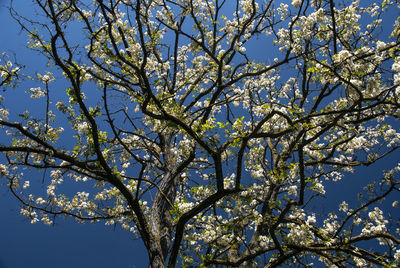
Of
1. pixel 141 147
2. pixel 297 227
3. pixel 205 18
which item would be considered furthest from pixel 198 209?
pixel 205 18

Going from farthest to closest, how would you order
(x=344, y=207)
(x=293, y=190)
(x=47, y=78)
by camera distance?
(x=344, y=207) → (x=293, y=190) → (x=47, y=78)

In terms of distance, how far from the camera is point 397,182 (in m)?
5.81

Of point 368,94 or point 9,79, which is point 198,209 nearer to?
point 368,94

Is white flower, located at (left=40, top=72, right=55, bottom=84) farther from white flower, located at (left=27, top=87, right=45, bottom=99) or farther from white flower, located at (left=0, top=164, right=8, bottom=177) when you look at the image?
white flower, located at (left=0, top=164, right=8, bottom=177)

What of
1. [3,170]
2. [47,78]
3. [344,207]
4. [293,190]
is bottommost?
[293,190]

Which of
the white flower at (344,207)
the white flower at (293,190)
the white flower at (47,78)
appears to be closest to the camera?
the white flower at (47,78)

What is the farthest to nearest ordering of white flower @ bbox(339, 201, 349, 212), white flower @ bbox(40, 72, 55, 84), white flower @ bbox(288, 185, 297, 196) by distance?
1. white flower @ bbox(339, 201, 349, 212)
2. white flower @ bbox(288, 185, 297, 196)
3. white flower @ bbox(40, 72, 55, 84)

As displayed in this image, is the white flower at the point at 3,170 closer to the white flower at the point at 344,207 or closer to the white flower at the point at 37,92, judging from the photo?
the white flower at the point at 37,92

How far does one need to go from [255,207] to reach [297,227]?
0.90 meters

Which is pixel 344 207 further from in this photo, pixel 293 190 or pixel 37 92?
pixel 37 92

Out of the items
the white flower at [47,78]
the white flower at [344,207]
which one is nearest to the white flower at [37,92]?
the white flower at [47,78]

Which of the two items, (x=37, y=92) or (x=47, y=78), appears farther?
(x=37, y=92)

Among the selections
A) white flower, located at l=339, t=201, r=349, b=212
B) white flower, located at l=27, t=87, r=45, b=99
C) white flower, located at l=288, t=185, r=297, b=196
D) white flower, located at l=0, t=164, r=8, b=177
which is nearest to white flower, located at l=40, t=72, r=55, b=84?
white flower, located at l=27, t=87, r=45, b=99

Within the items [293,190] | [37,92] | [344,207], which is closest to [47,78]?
[37,92]
